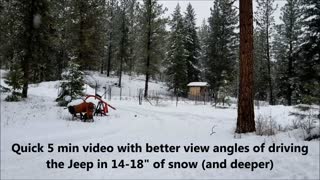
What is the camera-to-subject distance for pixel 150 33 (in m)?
41.3

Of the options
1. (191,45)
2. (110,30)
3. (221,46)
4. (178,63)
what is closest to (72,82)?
(178,63)

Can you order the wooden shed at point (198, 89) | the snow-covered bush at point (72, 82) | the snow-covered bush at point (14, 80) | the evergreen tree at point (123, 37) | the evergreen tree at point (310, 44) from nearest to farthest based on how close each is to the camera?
1. the snow-covered bush at point (72, 82)
2. the snow-covered bush at point (14, 80)
3. the evergreen tree at point (310, 44)
4. the wooden shed at point (198, 89)
5. the evergreen tree at point (123, 37)

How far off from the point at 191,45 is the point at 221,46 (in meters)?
5.59

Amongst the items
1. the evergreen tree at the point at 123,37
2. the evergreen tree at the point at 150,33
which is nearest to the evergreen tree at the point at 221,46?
the evergreen tree at the point at 150,33

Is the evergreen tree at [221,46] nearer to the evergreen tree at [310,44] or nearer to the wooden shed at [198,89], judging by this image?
the wooden shed at [198,89]

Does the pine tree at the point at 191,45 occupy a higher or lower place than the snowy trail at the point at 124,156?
Result: higher

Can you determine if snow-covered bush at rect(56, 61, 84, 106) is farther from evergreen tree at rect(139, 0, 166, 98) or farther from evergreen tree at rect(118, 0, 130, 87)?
evergreen tree at rect(118, 0, 130, 87)

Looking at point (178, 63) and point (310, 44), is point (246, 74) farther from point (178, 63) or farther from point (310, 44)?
point (178, 63)

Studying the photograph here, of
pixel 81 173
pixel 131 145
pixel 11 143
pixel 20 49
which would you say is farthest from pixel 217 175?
pixel 20 49

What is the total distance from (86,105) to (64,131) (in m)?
3.58

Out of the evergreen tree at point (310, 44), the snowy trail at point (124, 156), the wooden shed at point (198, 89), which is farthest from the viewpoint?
the wooden shed at point (198, 89)

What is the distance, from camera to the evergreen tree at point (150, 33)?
41.1 metres

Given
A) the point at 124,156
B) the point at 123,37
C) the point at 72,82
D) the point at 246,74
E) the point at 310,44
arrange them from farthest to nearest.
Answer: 1. the point at 123,37
2. the point at 310,44
3. the point at 72,82
4. the point at 246,74
5. the point at 124,156

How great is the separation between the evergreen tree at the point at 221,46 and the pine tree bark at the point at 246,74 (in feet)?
116
